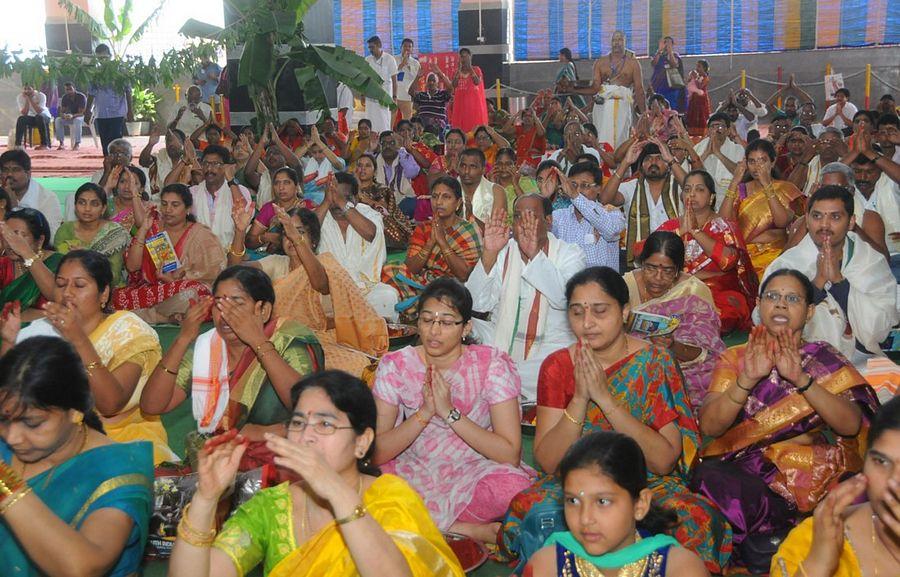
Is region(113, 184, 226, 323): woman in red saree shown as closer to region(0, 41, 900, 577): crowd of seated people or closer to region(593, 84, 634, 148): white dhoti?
region(0, 41, 900, 577): crowd of seated people

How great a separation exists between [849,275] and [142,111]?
16.8 metres

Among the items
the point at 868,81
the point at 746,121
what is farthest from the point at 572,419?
the point at 868,81

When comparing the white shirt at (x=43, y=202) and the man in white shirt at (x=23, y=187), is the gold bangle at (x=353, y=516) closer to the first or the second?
the man in white shirt at (x=23, y=187)

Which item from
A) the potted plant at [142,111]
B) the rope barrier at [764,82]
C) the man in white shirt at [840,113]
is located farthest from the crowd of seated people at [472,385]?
the potted plant at [142,111]

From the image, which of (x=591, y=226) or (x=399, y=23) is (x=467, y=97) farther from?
(x=591, y=226)

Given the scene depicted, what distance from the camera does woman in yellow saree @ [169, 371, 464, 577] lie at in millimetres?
2023

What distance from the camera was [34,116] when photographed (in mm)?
18219

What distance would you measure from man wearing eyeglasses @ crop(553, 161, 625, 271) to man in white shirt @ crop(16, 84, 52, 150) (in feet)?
46.9

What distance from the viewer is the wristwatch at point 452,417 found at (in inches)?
121

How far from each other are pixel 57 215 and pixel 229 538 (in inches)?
218

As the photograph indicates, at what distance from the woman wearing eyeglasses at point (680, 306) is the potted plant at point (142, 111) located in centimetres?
1599

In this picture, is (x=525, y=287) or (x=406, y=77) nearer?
(x=525, y=287)

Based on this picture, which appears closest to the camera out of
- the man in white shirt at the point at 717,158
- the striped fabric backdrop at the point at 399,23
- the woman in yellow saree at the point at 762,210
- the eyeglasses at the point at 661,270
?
the eyeglasses at the point at 661,270

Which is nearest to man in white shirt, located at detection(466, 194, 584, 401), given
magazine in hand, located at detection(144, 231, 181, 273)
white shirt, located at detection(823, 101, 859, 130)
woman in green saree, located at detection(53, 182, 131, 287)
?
magazine in hand, located at detection(144, 231, 181, 273)
